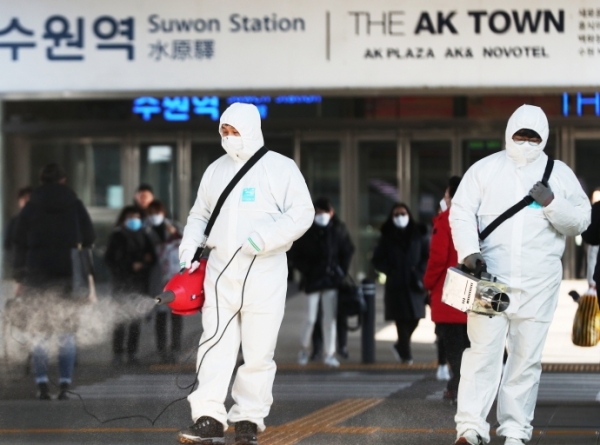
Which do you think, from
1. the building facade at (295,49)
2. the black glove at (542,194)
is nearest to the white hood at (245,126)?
the black glove at (542,194)

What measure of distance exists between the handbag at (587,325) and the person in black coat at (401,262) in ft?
9.63

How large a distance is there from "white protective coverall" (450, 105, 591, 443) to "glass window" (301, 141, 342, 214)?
12.9 m

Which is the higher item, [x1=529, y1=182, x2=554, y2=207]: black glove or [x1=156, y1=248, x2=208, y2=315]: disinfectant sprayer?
[x1=529, y1=182, x2=554, y2=207]: black glove

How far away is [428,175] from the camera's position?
1941cm

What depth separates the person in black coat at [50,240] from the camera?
9539mm

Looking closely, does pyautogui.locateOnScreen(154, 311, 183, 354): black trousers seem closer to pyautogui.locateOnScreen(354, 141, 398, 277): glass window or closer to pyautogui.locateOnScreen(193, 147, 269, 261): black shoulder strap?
pyautogui.locateOnScreen(193, 147, 269, 261): black shoulder strap

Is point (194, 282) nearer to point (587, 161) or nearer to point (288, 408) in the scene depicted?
point (288, 408)

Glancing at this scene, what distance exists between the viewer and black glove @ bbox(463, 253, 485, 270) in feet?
21.0

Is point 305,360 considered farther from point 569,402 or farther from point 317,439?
point 317,439

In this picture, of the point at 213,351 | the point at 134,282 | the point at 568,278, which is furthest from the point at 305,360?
the point at 568,278

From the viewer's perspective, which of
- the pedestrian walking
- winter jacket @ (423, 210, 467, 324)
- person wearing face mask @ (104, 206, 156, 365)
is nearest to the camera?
Result: winter jacket @ (423, 210, 467, 324)

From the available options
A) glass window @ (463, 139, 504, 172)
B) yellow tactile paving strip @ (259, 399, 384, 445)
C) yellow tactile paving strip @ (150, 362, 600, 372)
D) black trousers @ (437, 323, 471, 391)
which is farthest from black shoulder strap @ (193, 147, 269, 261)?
glass window @ (463, 139, 504, 172)

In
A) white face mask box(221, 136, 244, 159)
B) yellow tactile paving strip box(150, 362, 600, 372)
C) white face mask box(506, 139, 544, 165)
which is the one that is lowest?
yellow tactile paving strip box(150, 362, 600, 372)

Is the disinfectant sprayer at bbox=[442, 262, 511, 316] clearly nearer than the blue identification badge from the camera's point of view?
Yes
